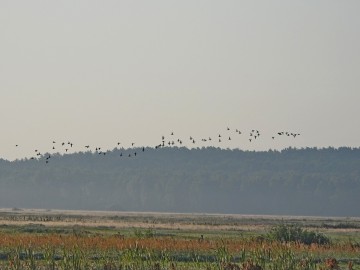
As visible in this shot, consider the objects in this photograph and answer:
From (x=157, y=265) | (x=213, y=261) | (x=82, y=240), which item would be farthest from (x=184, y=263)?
(x=82, y=240)

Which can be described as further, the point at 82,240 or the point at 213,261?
the point at 82,240

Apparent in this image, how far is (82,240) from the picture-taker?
59.9 metres

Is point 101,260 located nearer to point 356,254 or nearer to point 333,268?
point 333,268

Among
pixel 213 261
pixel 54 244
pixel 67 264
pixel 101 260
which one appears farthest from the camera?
pixel 54 244

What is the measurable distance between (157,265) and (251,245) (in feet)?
55.0

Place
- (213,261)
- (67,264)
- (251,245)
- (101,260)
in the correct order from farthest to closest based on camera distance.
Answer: (251,245) < (213,261) < (101,260) < (67,264)

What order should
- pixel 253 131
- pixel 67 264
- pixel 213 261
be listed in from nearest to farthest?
pixel 67 264 < pixel 213 261 < pixel 253 131

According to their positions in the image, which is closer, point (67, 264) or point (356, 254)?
point (67, 264)

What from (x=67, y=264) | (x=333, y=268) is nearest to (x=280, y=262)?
(x=333, y=268)

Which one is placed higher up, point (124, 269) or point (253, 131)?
point (253, 131)

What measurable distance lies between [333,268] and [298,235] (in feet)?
77.4

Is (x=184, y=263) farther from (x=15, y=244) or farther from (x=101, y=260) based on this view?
(x=15, y=244)

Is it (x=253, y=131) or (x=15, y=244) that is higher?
(x=253, y=131)

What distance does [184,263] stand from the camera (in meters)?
51.7
